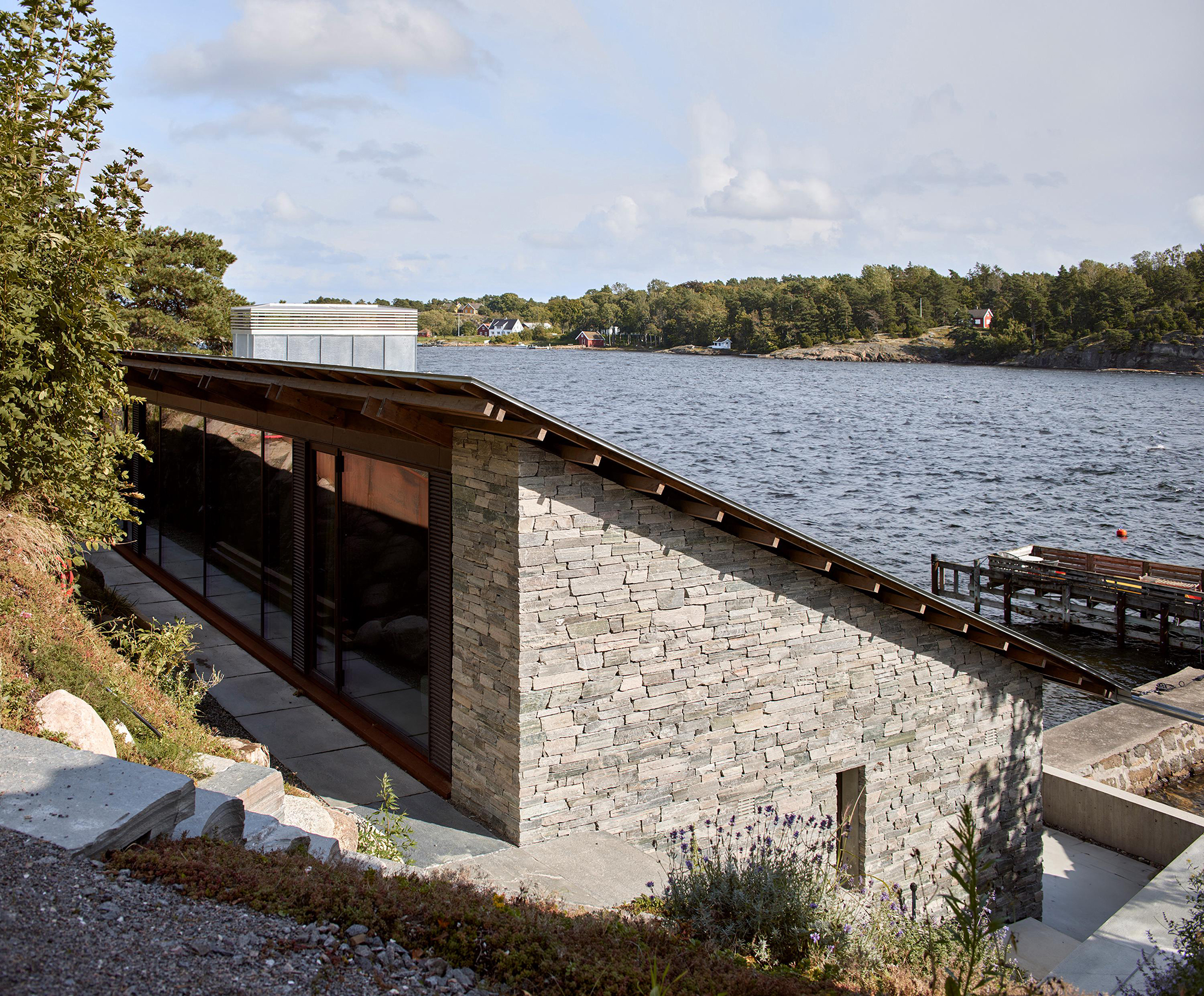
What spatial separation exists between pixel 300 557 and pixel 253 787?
4.69m

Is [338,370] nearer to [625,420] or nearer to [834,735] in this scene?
[834,735]

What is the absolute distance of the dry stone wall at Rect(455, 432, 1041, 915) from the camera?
7102 millimetres

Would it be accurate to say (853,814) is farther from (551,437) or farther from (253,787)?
(253,787)

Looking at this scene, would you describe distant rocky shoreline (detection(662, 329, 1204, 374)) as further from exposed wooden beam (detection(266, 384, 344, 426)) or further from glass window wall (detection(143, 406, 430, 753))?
exposed wooden beam (detection(266, 384, 344, 426))

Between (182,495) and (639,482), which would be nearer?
(639,482)

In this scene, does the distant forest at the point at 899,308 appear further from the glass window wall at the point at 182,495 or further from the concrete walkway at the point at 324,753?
the concrete walkway at the point at 324,753

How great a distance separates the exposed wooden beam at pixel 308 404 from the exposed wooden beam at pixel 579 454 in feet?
10.8

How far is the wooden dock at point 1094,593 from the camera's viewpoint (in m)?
24.9

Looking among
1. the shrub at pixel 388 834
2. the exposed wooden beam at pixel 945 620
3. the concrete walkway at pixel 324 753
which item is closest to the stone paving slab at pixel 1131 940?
the exposed wooden beam at pixel 945 620

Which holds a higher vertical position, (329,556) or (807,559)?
(807,559)

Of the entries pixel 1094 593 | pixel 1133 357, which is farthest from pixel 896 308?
pixel 1094 593

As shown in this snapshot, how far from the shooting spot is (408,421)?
7.54 m

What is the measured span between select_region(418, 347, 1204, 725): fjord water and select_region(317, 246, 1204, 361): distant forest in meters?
5.88

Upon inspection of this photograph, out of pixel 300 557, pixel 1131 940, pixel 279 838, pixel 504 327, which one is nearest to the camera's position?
pixel 279 838
